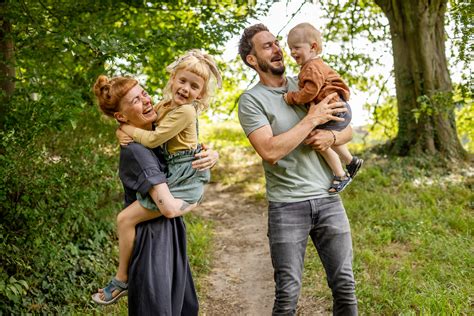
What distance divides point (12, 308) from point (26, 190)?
3.09ft

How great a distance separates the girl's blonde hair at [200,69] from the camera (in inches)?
110

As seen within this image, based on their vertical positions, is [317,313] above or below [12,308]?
below

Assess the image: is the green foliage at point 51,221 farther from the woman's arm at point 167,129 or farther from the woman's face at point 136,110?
the woman's arm at point 167,129

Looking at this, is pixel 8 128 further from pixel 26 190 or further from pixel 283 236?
pixel 283 236

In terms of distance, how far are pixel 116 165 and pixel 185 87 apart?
3.25 meters

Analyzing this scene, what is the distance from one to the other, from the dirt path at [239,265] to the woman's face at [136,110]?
245 centimetres

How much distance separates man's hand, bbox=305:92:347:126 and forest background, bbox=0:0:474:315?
1.79m

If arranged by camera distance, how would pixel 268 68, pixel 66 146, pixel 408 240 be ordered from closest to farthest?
pixel 268 68, pixel 66 146, pixel 408 240

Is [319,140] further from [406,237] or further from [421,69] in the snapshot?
[421,69]

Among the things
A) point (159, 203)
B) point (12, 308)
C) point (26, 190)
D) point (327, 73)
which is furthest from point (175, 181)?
point (12, 308)

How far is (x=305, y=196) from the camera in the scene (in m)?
3.02

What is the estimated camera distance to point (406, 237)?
570cm

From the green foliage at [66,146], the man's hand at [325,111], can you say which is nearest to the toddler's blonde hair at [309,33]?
the man's hand at [325,111]

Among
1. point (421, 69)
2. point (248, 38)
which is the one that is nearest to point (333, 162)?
point (248, 38)
